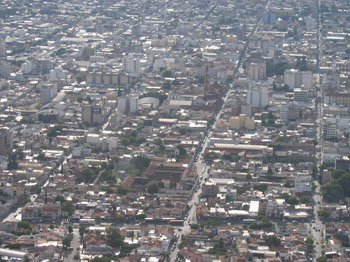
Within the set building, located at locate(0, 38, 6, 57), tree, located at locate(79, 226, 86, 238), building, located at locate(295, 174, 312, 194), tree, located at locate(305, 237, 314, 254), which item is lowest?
building, located at locate(0, 38, 6, 57)

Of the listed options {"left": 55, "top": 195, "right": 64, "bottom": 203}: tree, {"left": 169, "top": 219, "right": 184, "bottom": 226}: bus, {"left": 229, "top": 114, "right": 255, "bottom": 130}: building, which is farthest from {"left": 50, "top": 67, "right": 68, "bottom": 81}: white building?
{"left": 169, "top": 219, "right": 184, "bottom": 226}: bus

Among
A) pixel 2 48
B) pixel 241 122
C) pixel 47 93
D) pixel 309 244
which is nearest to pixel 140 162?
pixel 241 122

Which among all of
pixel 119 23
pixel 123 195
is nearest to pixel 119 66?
pixel 119 23

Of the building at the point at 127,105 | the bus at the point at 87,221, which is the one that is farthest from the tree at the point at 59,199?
the building at the point at 127,105

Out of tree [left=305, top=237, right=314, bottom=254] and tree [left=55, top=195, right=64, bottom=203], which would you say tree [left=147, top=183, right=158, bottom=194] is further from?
tree [left=305, top=237, right=314, bottom=254]

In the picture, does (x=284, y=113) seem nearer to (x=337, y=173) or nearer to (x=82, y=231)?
(x=337, y=173)

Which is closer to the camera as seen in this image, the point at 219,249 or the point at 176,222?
the point at 219,249
